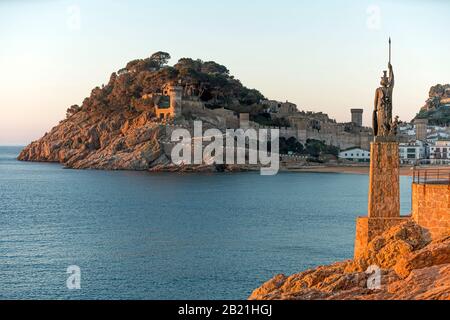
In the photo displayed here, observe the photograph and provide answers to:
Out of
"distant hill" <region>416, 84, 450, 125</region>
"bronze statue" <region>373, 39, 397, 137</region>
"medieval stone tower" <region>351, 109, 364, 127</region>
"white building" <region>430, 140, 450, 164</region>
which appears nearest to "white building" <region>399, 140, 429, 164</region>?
"white building" <region>430, 140, 450, 164</region>

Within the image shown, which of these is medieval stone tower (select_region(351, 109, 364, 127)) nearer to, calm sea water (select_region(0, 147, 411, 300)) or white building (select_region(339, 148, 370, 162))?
white building (select_region(339, 148, 370, 162))

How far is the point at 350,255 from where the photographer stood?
27.7 meters

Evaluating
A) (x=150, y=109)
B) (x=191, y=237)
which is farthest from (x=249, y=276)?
(x=150, y=109)

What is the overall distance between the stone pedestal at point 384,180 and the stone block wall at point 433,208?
1018 millimetres

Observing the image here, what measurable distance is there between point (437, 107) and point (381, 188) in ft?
503

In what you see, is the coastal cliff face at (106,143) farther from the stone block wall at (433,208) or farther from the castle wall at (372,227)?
the stone block wall at (433,208)

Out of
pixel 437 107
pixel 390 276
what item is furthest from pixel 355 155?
pixel 390 276

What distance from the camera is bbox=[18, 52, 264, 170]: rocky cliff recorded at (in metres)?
90.7

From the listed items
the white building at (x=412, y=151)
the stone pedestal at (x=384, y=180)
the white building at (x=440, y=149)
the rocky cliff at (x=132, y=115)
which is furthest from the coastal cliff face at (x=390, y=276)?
the white building at (x=440, y=149)

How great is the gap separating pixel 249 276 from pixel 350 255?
5.52 m

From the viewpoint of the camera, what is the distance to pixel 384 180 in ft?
49.7

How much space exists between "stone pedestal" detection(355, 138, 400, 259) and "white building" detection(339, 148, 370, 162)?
299ft

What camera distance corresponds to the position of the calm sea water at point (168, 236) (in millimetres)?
23125
